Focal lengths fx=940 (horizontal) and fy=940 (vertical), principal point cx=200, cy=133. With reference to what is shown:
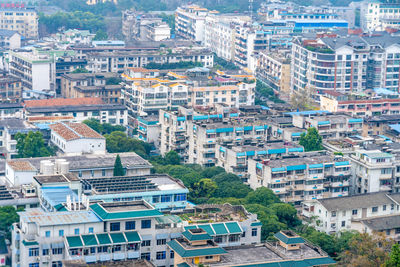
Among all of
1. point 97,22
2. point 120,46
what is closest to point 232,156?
point 120,46

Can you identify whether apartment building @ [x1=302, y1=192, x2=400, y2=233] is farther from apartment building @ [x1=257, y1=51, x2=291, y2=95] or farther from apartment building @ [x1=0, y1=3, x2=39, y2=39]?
apartment building @ [x1=0, y1=3, x2=39, y2=39]

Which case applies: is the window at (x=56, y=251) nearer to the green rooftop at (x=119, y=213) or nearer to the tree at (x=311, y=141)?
the green rooftop at (x=119, y=213)

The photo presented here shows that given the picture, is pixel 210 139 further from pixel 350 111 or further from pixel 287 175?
pixel 350 111

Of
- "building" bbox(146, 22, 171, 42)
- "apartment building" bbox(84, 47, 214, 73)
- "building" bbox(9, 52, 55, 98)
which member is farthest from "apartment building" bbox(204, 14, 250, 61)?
"building" bbox(9, 52, 55, 98)

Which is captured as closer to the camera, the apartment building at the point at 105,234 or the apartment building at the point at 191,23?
the apartment building at the point at 105,234

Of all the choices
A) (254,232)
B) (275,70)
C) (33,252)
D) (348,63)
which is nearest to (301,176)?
(254,232)

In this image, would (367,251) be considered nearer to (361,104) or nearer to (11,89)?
(361,104)

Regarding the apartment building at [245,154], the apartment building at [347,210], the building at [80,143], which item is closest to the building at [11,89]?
the building at [80,143]
